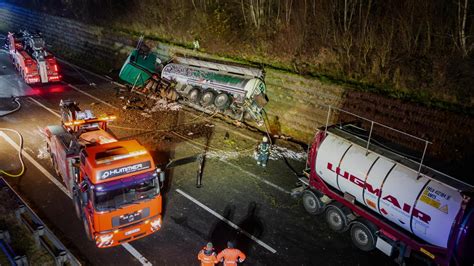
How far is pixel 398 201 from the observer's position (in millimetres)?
9656

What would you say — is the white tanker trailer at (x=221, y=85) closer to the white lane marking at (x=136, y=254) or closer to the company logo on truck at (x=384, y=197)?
the company logo on truck at (x=384, y=197)

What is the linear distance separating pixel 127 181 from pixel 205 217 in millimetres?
3528

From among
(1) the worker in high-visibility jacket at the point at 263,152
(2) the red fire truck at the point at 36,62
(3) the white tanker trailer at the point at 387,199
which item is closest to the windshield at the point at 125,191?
(3) the white tanker trailer at the point at 387,199

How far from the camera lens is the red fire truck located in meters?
24.1

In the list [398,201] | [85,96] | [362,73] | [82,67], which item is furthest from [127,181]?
[82,67]

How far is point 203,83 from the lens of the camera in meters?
21.5

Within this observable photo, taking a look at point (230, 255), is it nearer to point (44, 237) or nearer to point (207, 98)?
point (44, 237)

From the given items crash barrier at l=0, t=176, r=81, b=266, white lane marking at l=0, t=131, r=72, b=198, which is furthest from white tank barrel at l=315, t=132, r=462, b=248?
white lane marking at l=0, t=131, r=72, b=198

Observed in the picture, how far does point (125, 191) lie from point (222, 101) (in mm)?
11759

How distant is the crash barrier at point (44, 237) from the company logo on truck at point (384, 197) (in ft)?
24.6

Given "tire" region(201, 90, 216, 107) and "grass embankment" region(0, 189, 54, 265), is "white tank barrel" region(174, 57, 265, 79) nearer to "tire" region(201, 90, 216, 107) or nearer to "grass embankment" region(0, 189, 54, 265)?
"tire" region(201, 90, 216, 107)

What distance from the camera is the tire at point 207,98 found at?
21.1 m

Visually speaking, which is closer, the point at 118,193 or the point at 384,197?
the point at 118,193

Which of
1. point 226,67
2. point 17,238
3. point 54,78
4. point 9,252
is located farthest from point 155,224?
point 54,78
